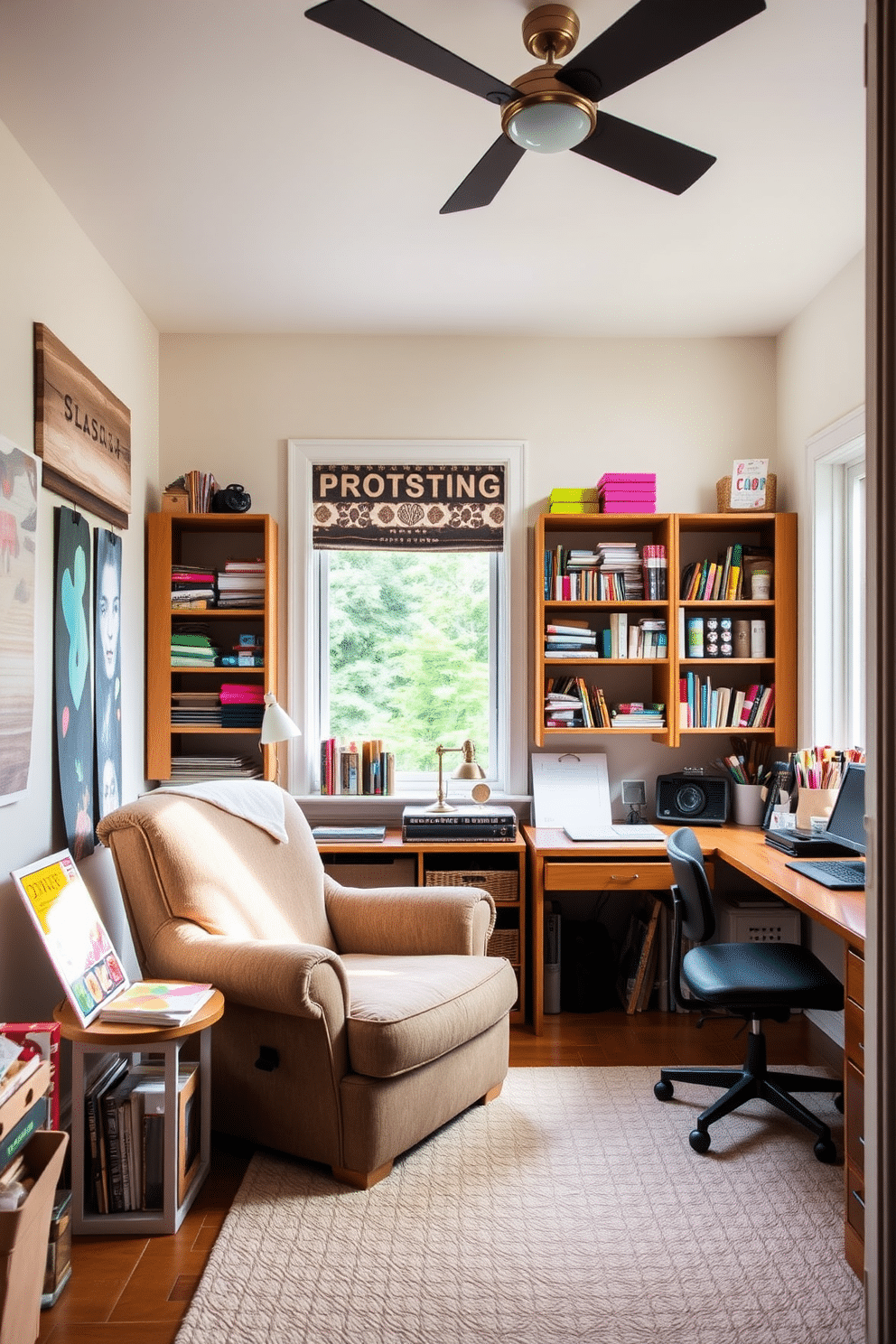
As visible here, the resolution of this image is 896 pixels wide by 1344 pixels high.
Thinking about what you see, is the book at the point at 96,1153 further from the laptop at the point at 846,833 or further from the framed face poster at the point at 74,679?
the laptop at the point at 846,833

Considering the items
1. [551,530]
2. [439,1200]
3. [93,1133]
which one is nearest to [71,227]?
[551,530]

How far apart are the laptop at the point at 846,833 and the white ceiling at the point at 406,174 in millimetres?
1817

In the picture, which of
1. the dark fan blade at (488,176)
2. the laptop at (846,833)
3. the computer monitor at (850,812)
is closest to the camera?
the dark fan blade at (488,176)

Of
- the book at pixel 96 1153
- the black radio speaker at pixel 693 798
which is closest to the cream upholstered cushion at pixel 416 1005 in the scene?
the book at pixel 96 1153

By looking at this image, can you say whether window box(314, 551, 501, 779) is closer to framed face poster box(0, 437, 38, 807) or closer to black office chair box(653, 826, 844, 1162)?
black office chair box(653, 826, 844, 1162)

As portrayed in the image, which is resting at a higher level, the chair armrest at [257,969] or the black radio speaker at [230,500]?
the black radio speaker at [230,500]

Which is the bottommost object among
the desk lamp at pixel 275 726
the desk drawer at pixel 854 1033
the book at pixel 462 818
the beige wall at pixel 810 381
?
the desk drawer at pixel 854 1033

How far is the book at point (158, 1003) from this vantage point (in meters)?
2.22

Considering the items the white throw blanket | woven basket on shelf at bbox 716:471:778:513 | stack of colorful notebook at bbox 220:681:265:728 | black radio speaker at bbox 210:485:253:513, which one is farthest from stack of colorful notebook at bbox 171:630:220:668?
woven basket on shelf at bbox 716:471:778:513

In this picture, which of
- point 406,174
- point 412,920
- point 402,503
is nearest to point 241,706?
point 402,503

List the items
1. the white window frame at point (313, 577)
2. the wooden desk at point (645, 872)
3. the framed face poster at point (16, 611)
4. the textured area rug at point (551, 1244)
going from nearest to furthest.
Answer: the textured area rug at point (551, 1244)
the framed face poster at point (16, 611)
the wooden desk at point (645, 872)
the white window frame at point (313, 577)

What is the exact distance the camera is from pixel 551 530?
4.06 metres

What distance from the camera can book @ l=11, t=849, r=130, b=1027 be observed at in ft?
7.47

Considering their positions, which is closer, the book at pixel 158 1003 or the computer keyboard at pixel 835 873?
the book at pixel 158 1003
